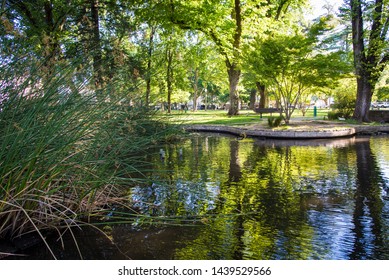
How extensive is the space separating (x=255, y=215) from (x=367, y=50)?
13993 mm

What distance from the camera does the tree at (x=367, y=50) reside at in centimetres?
1469

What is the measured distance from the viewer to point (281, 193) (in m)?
4.39

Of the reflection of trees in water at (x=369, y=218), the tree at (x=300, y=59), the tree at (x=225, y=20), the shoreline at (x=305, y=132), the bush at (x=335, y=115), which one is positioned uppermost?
the tree at (x=225, y=20)

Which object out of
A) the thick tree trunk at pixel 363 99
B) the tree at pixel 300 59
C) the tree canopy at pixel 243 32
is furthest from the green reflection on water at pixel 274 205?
the thick tree trunk at pixel 363 99

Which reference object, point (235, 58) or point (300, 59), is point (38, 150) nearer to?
point (300, 59)

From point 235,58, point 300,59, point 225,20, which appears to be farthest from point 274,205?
point 225,20

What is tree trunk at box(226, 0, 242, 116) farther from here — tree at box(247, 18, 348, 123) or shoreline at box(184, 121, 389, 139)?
shoreline at box(184, 121, 389, 139)

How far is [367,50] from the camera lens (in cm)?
1475

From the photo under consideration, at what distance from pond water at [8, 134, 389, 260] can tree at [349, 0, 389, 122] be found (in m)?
9.87

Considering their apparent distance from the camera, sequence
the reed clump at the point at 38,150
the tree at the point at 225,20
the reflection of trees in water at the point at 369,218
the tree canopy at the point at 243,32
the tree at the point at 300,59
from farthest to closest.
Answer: the tree at the point at 225,20 < the tree at the point at 300,59 < the tree canopy at the point at 243,32 < the reflection of trees in water at the point at 369,218 < the reed clump at the point at 38,150

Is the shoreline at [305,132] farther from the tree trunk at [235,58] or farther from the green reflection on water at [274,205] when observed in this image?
the tree trunk at [235,58]

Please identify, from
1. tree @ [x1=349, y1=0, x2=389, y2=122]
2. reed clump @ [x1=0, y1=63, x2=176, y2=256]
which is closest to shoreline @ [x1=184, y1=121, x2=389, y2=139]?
tree @ [x1=349, y1=0, x2=389, y2=122]

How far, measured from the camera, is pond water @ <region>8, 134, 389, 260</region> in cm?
268

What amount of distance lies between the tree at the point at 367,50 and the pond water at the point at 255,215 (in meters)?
9.87
